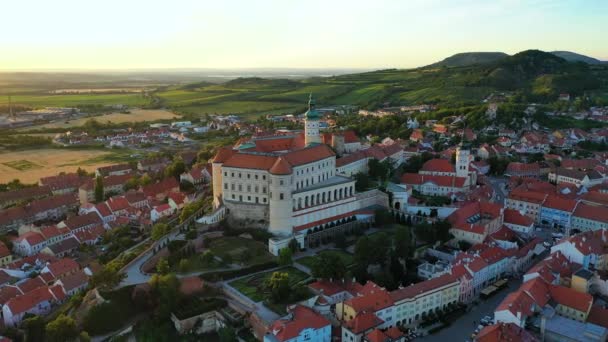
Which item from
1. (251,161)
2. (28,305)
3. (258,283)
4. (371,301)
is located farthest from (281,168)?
(28,305)

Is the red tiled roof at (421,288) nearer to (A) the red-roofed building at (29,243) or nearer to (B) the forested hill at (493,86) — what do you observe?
(A) the red-roofed building at (29,243)

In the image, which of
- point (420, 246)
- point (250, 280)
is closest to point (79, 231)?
point (250, 280)

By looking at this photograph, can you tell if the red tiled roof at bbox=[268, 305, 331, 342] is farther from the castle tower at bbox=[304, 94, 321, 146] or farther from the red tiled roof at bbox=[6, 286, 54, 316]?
the castle tower at bbox=[304, 94, 321, 146]

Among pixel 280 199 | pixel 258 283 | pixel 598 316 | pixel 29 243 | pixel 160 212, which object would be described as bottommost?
pixel 29 243

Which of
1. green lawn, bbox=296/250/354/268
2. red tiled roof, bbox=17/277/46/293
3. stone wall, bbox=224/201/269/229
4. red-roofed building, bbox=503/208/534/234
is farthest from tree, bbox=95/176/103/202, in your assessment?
red-roofed building, bbox=503/208/534/234

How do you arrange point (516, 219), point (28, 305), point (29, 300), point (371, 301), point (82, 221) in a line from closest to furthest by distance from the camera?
point (371, 301), point (28, 305), point (29, 300), point (516, 219), point (82, 221)

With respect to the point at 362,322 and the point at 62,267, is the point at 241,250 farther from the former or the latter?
the point at 62,267
